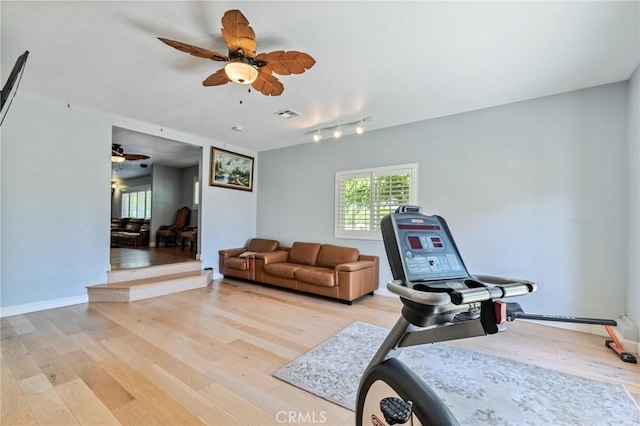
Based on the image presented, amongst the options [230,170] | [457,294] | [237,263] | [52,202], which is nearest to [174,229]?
[230,170]

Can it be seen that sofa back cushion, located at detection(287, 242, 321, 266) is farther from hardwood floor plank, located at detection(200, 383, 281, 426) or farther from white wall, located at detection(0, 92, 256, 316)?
hardwood floor plank, located at detection(200, 383, 281, 426)

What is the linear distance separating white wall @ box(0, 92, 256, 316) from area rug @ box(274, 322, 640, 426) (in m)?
3.58

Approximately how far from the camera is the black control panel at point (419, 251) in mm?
1276

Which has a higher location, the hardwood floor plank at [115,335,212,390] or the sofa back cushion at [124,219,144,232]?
the sofa back cushion at [124,219,144,232]

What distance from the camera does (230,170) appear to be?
593 cm

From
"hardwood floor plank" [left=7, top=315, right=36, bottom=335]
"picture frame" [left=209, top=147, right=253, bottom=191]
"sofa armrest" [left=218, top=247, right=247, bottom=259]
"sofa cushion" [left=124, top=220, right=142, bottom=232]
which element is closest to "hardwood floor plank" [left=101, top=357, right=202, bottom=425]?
"hardwood floor plank" [left=7, top=315, right=36, bottom=335]

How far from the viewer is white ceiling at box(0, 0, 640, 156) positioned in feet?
6.82

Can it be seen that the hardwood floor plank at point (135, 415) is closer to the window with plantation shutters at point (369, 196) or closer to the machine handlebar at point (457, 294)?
the machine handlebar at point (457, 294)

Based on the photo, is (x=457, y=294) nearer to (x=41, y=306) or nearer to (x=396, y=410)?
(x=396, y=410)

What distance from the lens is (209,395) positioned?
191 centimetres

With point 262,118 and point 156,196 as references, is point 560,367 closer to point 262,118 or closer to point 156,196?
point 262,118

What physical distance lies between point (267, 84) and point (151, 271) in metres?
3.81

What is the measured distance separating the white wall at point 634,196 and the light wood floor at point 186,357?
528 mm

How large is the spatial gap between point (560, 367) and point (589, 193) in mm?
2007
